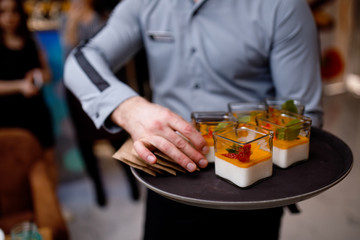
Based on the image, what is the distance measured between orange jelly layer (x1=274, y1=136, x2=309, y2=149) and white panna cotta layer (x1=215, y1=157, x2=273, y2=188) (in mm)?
82

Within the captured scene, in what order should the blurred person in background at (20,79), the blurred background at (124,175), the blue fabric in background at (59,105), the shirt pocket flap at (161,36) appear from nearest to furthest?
the shirt pocket flap at (161,36)
the blurred background at (124,175)
the blurred person in background at (20,79)
the blue fabric in background at (59,105)

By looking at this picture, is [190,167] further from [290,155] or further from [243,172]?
[290,155]

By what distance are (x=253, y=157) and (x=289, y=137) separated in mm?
151

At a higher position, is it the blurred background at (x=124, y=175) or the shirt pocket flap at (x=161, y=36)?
the shirt pocket flap at (x=161, y=36)

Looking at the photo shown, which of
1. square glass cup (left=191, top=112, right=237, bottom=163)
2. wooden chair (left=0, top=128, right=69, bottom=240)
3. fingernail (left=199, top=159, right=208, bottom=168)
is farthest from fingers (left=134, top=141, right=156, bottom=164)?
wooden chair (left=0, top=128, right=69, bottom=240)

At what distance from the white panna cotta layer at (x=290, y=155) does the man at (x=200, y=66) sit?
0.26 m

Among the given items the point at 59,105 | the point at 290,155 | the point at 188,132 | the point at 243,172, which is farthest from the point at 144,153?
the point at 59,105

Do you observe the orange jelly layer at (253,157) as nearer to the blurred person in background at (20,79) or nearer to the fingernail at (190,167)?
the fingernail at (190,167)

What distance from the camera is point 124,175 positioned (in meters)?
3.37

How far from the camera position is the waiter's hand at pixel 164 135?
85 centimetres

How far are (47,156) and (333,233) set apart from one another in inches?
92.0

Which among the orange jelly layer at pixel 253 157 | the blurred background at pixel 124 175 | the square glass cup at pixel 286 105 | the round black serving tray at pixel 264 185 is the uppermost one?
the square glass cup at pixel 286 105

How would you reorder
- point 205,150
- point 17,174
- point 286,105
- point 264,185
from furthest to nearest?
1. point 17,174
2. point 286,105
3. point 205,150
4. point 264,185

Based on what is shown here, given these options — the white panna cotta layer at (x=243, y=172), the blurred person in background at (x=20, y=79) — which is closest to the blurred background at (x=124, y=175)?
the blurred person in background at (x=20, y=79)
